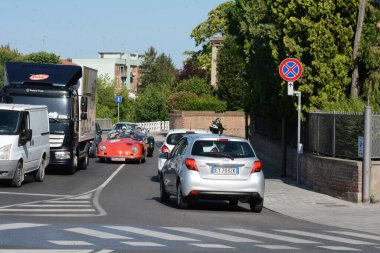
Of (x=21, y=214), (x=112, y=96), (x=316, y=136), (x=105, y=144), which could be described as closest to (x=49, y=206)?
(x=21, y=214)

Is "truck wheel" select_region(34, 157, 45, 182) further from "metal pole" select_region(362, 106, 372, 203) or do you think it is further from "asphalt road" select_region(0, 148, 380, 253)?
"metal pole" select_region(362, 106, 372, 203)

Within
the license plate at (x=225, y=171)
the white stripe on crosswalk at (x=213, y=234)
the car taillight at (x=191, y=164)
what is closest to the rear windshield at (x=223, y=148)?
the car taillight at (x=191, y=164)

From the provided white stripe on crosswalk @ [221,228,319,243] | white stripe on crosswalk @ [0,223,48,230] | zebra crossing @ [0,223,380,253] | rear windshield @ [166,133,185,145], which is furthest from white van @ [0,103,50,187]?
white stripe on crosswalk @ [221,228,319,243]

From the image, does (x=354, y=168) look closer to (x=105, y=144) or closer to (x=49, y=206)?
(x=49, y=206)

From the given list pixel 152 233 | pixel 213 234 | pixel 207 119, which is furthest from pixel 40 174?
pixel 207 119

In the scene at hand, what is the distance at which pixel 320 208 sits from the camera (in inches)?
781

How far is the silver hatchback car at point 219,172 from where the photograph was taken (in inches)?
711

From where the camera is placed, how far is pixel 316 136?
24.8 m

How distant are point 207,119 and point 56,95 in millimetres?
43185

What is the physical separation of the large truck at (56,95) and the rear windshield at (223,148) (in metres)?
11.2

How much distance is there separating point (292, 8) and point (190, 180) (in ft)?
34.3

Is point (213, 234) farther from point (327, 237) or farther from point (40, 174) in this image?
point (40, 174)

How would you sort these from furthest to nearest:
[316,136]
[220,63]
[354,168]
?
1. [220,63]
2. [316,136]
3. [354,168]

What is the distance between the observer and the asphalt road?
40.1 ft
